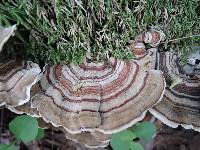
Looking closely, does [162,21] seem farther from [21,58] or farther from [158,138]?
[158,138]

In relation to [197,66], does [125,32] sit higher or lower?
higher

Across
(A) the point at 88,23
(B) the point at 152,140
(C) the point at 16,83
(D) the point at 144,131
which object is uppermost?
(A) the point at 88,23

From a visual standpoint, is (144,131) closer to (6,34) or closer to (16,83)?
(16,83)

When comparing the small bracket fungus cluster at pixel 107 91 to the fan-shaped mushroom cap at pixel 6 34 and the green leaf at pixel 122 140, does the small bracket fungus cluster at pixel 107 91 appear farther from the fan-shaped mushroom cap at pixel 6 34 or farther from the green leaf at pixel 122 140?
the fan-shaped mushroom cap at pixel 6 34

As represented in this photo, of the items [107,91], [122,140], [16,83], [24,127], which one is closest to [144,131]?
[122,140]

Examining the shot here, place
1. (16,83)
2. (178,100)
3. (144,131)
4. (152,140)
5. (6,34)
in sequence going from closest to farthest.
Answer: (6,34)
(16,83)
(178,100)
(144,131)
(152,140)

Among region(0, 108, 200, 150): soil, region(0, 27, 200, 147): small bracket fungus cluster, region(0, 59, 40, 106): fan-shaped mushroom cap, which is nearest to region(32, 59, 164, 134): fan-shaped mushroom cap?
region(0, 27, 200, 147): small bracket fungus cluster

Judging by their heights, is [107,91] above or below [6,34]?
below

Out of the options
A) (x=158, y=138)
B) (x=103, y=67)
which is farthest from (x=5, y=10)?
(x=158, y=138)

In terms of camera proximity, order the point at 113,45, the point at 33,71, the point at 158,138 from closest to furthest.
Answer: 1. the point at 33,71
2. the point at 113,45
3. the point at 158,138
